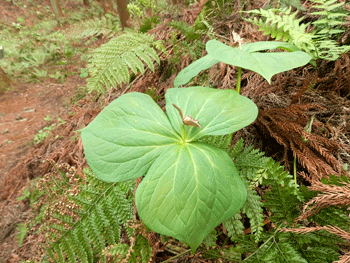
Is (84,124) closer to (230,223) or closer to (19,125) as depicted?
(230,223)

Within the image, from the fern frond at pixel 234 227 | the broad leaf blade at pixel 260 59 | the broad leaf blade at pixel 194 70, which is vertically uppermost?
the broad leaf blade at pixel 260 59

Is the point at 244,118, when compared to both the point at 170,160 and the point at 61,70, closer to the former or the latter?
the point at 170,160

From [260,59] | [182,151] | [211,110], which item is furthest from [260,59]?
[182,151]

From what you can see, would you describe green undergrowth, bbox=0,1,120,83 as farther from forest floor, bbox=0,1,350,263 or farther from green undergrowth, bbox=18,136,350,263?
green undergrowth, bbox=18,136,350,263

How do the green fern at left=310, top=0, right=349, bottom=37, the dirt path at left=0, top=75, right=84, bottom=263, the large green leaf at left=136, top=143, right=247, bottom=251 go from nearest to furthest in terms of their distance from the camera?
the large green leaf at left=136, top=143, right=247, bottom=251
the green fern at left=310, top=0, right=349, bottom=37
the dirt path at left=0, top=75, right=84, bottom=263

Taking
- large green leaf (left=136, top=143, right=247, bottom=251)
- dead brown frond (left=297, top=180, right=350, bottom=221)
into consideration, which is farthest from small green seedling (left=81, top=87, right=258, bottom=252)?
dead brown frond (left=297, top=180, right=350, bottom=221)

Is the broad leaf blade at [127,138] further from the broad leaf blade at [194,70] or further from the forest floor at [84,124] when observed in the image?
the forest floor at [84,124]

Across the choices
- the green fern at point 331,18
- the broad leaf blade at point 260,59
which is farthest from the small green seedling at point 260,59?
the green fern at point 331,18
